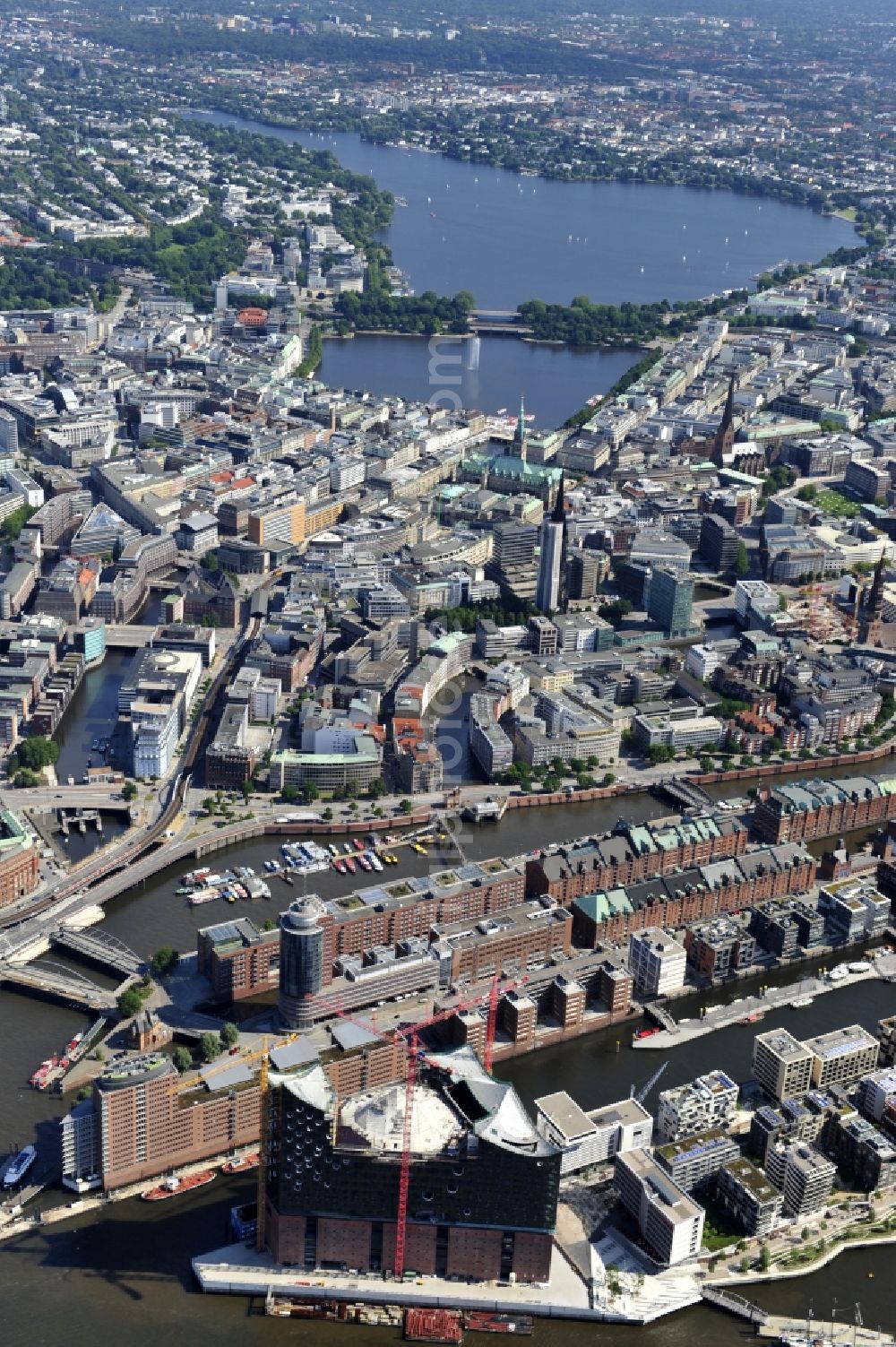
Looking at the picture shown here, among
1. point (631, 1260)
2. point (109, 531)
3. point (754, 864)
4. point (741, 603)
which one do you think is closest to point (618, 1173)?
point (631, 1260)

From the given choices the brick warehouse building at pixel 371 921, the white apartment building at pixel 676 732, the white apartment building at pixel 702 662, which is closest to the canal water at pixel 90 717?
the brick warehouse building at pixel 371 921

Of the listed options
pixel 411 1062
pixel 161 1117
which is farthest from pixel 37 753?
pixel 411 1062

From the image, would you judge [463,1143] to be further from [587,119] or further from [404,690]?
[587,119]

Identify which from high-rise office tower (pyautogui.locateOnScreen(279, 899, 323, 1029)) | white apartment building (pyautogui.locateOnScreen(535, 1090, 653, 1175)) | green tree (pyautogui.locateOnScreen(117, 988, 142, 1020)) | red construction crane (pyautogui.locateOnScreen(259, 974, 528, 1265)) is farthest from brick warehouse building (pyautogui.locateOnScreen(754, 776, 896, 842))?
green tree (pyautogui.locateOnScreen(117, 988, 142, 1020))

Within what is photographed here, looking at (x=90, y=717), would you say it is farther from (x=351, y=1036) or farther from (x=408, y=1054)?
(x=408, y=1054)

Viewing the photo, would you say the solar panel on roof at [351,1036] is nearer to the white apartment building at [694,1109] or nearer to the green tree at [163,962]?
the green tree at [163,962]
